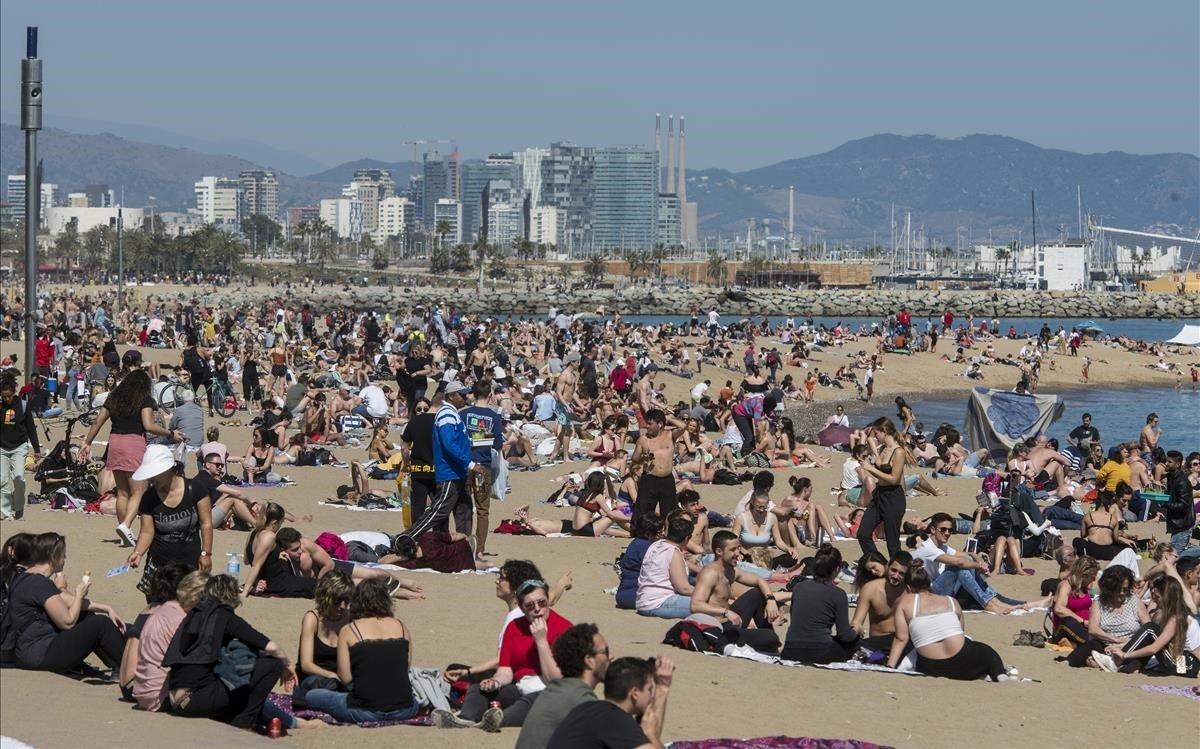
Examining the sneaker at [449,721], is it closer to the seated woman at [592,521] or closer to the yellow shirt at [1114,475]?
the seated woman at [592,521]

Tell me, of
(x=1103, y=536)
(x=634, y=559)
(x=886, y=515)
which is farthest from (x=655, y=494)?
(x=1103, y=536)

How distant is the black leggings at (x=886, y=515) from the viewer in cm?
1084

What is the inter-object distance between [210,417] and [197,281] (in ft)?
286

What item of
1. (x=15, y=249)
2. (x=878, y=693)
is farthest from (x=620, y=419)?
(x=15, y=249)

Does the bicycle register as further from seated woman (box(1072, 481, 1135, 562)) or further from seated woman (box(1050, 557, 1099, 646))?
seated woman (box(1050, 557, 1099, 646))

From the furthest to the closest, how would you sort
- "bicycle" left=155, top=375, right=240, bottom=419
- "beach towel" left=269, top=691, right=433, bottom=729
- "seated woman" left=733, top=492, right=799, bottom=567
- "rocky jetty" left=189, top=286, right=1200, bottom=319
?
1. "rocky jetty" left=189, top=286, right=1200, bottom=319
2. "bicycle" left=155, top=375, right=240, bottom=419
3. "seated woman" left=733, top=492, right=799, bottom=567
4. "beach towel" left=269, top=691, right=433, bottom=729

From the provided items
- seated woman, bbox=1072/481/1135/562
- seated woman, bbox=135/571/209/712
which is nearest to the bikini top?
seated woman, bbox=135/571/209/712

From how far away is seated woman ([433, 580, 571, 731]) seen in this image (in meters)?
6.82

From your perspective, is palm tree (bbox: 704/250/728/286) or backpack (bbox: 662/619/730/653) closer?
backpack (bbox: 662/619/730/653)

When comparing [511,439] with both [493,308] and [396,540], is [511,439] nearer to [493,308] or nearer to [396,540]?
[396,540]

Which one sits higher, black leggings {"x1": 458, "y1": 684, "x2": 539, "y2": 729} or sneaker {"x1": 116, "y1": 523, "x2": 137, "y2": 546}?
sneaker {"x1": 116, "y1": 523, "x2": 137, "y2": 546}

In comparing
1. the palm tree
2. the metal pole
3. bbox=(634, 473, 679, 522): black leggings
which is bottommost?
bbox=(634, 473, 679, 522): black leggings

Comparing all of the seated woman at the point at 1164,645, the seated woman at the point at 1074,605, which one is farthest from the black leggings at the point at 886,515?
the seated woman at the point at 1164,645

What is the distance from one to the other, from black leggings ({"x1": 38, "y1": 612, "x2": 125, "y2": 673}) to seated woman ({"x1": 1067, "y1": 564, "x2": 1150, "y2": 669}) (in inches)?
213
